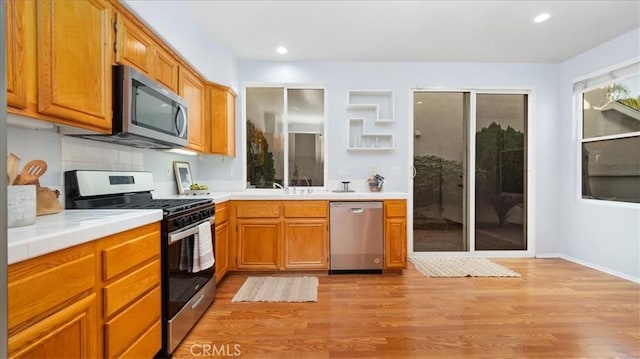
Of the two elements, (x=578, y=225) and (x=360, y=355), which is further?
(x=578, y=225)

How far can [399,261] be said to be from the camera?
334cm

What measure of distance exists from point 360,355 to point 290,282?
138cm

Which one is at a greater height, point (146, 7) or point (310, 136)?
point (146, 7)

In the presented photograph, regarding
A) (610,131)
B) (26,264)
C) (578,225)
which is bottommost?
(578,225)

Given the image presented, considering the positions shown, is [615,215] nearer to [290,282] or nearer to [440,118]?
[440,118]

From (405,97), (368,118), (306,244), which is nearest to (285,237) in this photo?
(306,244)

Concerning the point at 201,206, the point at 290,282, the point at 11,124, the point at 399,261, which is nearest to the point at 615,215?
the point at 399,261

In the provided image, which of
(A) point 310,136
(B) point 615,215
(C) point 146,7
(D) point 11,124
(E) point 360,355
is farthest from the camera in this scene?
(A) point 310,136

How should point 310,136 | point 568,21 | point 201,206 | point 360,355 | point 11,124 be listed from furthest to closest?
point 310,136, point 568,21, point 201,206, point 360,355, point 11,124

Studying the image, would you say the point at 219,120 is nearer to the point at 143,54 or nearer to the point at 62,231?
the point at 143,54

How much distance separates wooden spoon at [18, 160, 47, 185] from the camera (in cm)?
156

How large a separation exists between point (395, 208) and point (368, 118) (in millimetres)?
1326

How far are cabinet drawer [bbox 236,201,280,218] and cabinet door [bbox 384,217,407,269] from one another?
1259 mm

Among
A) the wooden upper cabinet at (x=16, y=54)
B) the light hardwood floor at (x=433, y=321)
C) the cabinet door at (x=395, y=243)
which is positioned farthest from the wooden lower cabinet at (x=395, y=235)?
the wooden upper cabinet at (x=16, y=54)
